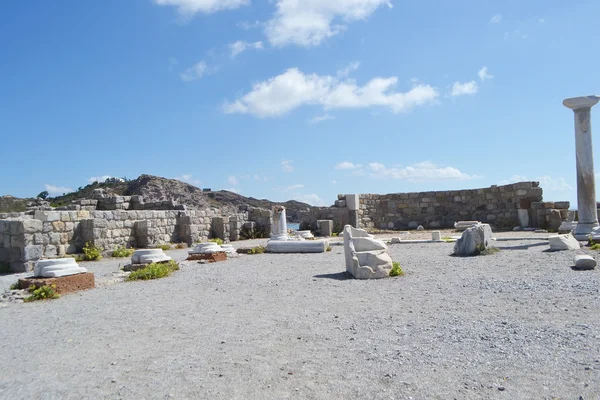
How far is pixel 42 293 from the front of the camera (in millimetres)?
7641

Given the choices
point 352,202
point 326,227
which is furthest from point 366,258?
point 352,202

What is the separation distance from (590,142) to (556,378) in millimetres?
11308

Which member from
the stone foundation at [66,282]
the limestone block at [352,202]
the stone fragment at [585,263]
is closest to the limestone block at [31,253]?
the stone foundation at [66,282]

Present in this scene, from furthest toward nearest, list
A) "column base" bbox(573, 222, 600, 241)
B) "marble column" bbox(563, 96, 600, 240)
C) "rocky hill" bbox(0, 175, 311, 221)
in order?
"rocky hill" bbox(0, 175, 311, 221) → "marble column" bbox(563, 96, 600, 240) → "column base" bbox(573, 222, 600, 241)

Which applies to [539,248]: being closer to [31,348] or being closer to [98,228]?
[31,348]

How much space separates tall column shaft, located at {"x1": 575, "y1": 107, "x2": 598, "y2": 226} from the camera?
12.6 metres

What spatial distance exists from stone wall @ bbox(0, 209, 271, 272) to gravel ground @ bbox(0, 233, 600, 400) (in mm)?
4304

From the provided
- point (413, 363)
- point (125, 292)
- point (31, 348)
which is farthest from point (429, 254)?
point (31, 348)

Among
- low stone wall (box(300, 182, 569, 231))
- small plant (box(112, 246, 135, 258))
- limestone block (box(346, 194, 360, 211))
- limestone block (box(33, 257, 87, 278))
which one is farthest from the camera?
limestone block (box(346, 194, 360, 211))

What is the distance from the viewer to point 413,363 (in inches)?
153

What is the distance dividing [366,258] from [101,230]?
8.73 meters

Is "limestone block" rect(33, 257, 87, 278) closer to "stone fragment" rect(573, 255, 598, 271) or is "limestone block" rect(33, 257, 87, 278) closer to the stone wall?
the stone wall

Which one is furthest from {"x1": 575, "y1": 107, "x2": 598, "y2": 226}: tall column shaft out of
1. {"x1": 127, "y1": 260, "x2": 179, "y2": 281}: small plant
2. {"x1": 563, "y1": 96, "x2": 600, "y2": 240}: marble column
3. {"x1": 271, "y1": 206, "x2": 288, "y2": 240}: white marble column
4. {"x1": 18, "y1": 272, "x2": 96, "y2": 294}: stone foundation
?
{"x1": 18, "y1": 272, "x2": 96, "y2": 294}: stone foundation

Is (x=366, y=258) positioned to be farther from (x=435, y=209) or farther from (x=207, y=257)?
(x=435, y=209)
